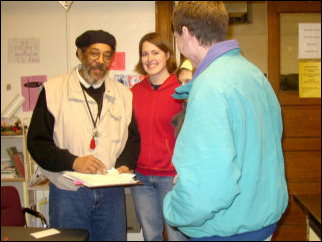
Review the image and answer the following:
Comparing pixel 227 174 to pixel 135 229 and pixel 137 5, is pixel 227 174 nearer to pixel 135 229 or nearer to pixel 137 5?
pixel 135 229

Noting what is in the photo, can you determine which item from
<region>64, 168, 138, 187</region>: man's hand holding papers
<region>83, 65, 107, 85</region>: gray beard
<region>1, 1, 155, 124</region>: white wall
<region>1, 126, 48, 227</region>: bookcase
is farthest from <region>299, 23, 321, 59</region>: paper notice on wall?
<region>1, 126, 48, 227</region>: bookcase

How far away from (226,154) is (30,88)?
7.67 feet

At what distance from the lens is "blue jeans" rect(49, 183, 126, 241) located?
5.15 feet

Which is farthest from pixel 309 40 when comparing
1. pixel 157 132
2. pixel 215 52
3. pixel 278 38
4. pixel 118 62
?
pixel 215 52

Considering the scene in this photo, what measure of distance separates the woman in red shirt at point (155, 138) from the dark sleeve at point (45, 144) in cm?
46

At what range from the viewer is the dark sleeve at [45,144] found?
153 centimetres

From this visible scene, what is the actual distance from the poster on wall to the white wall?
0.03 meters

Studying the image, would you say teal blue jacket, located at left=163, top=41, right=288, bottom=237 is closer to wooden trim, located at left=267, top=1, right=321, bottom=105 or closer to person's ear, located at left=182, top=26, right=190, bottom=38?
person's ear, located at left=182, top=26, right=190, bottom=38

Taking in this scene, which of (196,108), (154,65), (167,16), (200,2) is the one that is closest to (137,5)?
(167,16)

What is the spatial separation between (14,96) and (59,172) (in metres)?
1.42

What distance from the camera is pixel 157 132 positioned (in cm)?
184

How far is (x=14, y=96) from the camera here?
2.73m

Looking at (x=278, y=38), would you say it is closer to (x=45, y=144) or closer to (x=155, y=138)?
(x=155, y=138)

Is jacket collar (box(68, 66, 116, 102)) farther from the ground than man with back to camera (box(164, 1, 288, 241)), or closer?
farther from the ground
